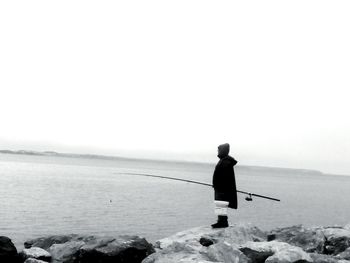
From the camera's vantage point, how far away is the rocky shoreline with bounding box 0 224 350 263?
821cm

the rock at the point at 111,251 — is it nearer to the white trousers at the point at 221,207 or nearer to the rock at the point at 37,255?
the rock at the point at 37,255

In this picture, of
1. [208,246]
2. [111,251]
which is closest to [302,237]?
[208,246]

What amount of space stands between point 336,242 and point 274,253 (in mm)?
2898

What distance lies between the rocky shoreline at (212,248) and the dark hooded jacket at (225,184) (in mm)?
629

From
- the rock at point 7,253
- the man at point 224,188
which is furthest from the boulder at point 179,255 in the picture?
the rock at point 7,253

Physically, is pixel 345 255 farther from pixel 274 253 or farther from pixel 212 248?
pixel 212 248

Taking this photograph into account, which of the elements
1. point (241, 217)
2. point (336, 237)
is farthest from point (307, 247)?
point (241, 217)

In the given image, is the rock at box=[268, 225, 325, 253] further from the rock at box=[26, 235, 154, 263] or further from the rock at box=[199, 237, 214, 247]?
the rock at box=[26, 235, 154, 263]

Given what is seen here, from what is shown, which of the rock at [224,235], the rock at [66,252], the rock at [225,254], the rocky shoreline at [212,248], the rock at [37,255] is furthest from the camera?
the rock at [37,255]

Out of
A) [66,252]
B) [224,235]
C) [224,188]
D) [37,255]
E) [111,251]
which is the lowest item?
[37,255]

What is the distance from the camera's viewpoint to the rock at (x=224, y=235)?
960 cm

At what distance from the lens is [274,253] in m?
8.41

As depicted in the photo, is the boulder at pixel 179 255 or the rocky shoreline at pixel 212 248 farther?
the rocky shoreline at pixel 212 248

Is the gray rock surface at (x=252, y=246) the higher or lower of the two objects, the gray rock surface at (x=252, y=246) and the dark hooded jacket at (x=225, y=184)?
the lower
